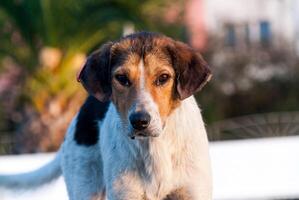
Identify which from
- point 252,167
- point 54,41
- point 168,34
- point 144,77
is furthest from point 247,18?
point 144,77

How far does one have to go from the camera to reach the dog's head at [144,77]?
5.56m

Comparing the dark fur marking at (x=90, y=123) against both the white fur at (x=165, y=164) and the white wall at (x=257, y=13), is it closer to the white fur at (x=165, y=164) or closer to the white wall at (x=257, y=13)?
the white fur at (x=165, y=164)

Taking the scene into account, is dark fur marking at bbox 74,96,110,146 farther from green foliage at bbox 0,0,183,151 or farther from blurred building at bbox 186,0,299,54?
blurred building at bbox 186,0,299,54

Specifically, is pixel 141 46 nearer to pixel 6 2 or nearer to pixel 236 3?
pixel 6 2

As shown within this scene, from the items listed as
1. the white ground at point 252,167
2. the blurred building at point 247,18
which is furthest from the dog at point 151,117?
the blurred building at point 247,18

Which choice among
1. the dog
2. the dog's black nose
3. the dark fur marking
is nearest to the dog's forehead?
the dog

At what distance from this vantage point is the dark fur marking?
22.4ft

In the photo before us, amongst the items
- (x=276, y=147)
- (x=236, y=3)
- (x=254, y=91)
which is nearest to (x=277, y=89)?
(x=254, y=91)

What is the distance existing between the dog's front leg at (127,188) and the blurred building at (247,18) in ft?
77.5

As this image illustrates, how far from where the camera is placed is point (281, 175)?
419 inches

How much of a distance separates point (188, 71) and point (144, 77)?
322 millimetres

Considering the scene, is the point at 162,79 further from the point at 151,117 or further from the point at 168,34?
the point at 168,34

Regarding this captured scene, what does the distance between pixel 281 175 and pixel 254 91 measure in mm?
14833

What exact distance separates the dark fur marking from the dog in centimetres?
44
